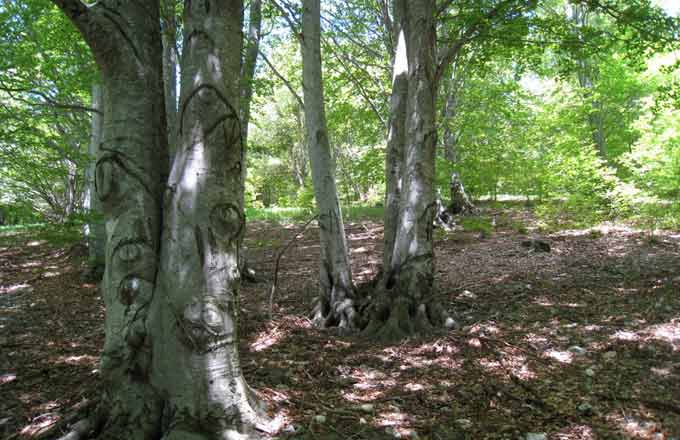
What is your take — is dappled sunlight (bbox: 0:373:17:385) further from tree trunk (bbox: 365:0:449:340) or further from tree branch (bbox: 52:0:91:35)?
tree trunk (bbox: 365:0:449:340)

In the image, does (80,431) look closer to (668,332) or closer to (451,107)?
(668,332)

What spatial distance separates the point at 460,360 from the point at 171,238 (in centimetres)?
259

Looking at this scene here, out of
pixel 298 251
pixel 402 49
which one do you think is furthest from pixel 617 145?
pixel 402 49

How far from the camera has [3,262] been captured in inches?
336

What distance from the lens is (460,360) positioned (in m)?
3.38

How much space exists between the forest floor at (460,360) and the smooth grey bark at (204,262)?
19.8 inches

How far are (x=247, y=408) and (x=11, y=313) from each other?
487cm

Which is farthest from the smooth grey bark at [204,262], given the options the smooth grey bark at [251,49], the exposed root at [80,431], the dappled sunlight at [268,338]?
the smooth grey bark at [251,49]

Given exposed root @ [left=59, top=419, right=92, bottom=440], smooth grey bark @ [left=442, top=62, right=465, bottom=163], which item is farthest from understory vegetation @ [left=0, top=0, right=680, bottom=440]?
smooth grey bark @ [left=442, top=62, right=465, bottom=163]

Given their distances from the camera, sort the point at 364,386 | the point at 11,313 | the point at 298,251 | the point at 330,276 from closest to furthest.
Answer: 1. the point at 364,386
2. the point at 330,276
3. the point at 11,313
4. the point at 298,251

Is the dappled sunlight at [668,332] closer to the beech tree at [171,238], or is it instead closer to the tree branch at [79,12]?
the beech tree at [171,238]

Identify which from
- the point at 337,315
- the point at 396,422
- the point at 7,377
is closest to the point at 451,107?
the point at 337,315

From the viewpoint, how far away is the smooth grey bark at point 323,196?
4.53 m

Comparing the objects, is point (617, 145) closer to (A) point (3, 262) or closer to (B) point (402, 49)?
(B) point (402, 49)
